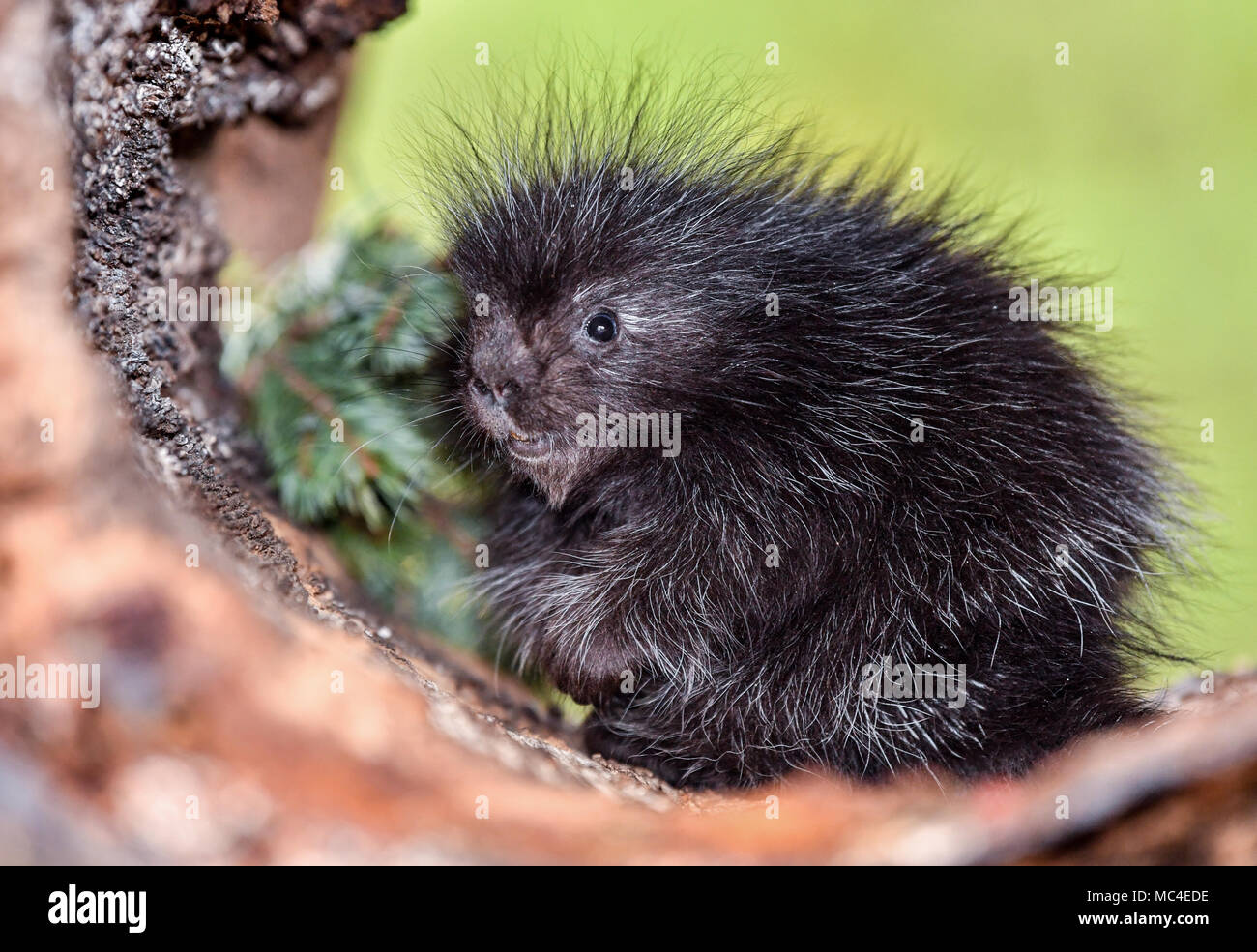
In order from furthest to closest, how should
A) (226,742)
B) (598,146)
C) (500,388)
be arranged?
1. (598,146)
2. (500,388)
3. (226,742)

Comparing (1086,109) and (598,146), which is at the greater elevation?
(1086,109)

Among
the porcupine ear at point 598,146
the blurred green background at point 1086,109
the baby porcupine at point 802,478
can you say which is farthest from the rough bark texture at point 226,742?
the blurred green background at point 1086,109

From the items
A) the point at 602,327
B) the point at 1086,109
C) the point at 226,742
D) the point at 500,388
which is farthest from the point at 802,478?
the point at 1086,109

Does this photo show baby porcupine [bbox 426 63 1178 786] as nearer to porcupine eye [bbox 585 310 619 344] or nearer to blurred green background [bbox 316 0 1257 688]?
porcupine eye [bbox 585 310 619 344]

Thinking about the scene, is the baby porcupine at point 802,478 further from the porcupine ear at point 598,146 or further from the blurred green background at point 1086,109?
the blurred green background at point 1086,109

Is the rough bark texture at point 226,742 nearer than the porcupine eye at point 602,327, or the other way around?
the rough bark texture at point 226,742

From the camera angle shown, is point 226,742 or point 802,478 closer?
point 226,742

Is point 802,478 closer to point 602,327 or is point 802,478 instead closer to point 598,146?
point 602,327
